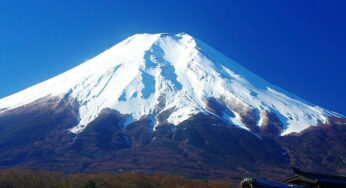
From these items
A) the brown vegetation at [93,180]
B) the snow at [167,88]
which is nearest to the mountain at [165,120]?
the snow at [167,88]

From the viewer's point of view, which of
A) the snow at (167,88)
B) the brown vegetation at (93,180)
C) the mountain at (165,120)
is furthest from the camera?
the snow at (167,88)

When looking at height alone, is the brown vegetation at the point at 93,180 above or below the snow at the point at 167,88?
below

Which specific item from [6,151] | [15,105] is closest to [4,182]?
[6,151]

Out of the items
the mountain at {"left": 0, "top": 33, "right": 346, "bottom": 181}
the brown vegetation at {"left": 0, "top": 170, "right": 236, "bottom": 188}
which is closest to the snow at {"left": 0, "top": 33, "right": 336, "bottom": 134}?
the mountain at {"left": 0, "top": 33, "right": 346, "bottom": 181}

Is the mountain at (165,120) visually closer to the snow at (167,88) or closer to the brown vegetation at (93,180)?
the snow at (167,88)

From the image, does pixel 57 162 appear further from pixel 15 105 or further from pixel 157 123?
pixel 15 105
